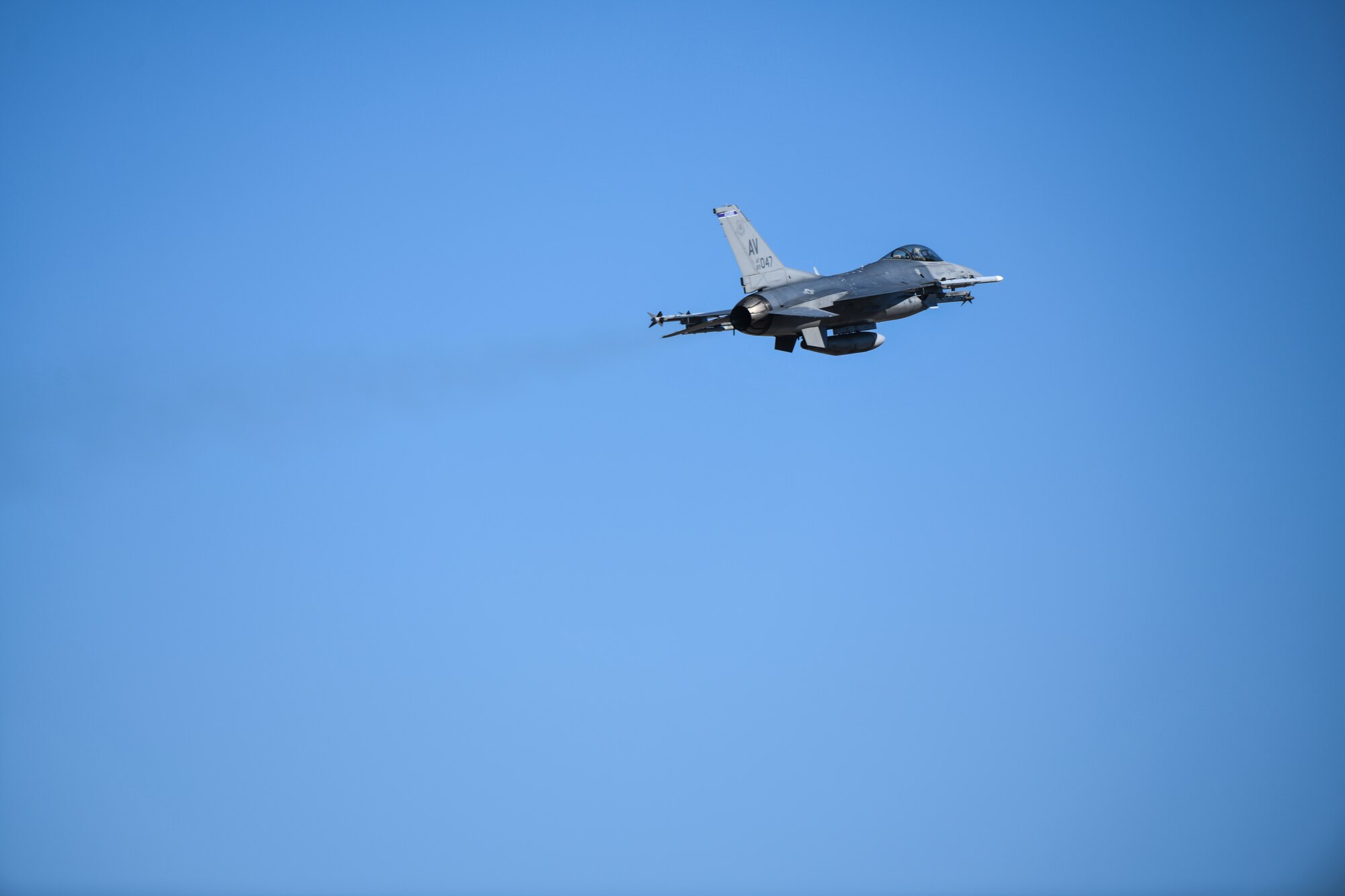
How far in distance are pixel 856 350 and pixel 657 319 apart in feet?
26.5

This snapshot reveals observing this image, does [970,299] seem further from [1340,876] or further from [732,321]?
[1340,876]

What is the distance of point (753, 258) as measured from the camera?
223 ft

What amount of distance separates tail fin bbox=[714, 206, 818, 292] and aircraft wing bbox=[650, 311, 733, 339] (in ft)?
6.94

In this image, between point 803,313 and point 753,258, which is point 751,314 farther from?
point 753,258

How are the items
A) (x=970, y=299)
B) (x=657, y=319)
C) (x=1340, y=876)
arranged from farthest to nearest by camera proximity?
(x=1340, y=876)
(x=970, y=299)
(x=657, y=319)

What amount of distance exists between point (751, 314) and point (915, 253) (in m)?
11.9

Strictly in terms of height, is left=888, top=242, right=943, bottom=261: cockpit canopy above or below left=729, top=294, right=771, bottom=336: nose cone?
above

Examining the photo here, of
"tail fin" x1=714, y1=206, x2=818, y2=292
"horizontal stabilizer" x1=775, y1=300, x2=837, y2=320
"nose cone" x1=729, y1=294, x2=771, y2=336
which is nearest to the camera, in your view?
"nose cone" x1=729, y1=294, x2=771, y2=336

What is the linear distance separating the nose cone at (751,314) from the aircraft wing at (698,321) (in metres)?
0.55

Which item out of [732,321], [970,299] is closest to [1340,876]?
[970,299]

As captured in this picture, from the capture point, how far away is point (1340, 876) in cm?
15500

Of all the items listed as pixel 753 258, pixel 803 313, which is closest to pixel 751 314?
pixel 803 313

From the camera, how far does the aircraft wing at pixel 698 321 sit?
214ft

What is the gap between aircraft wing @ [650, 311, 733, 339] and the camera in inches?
2569
